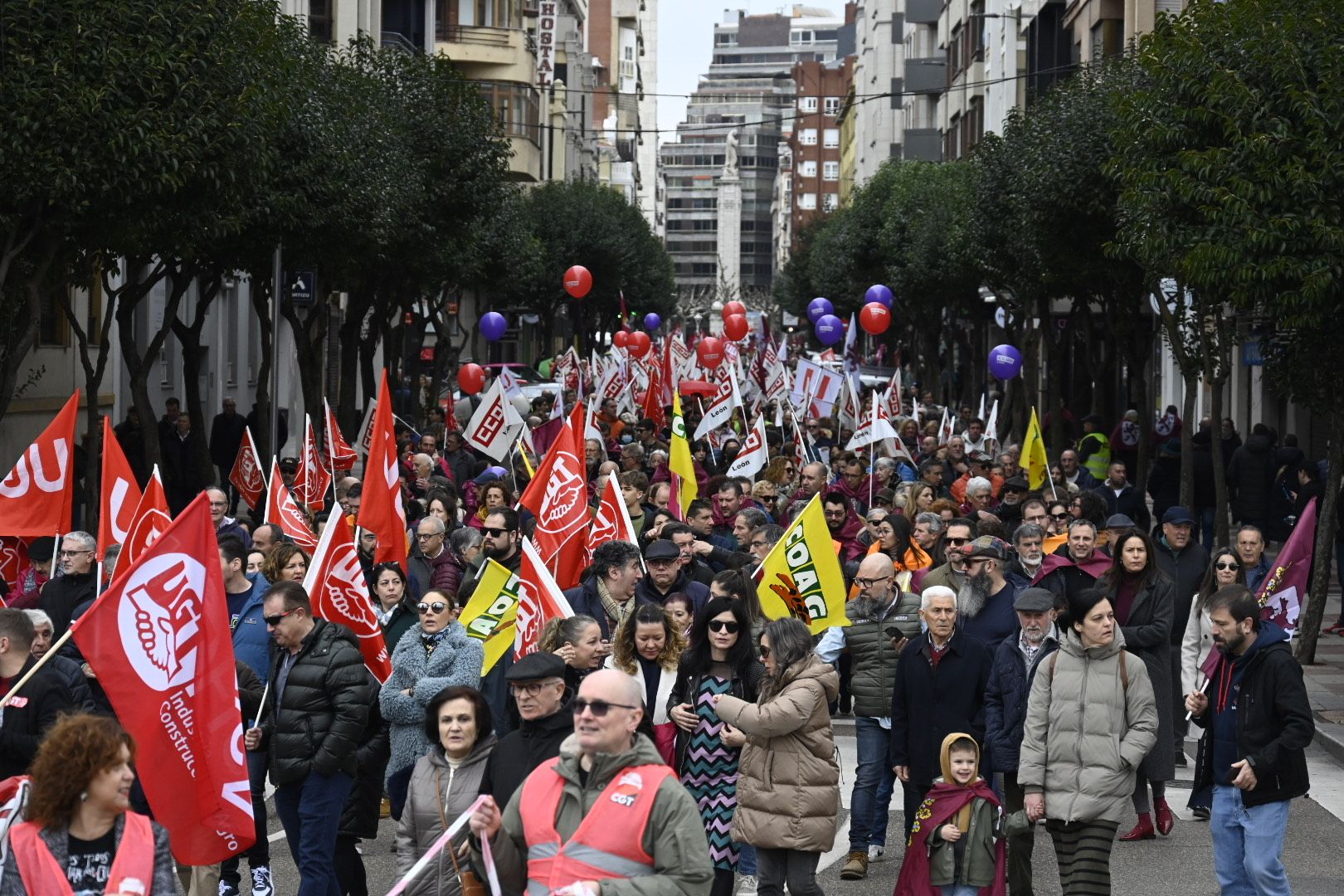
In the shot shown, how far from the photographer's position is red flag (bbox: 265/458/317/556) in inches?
550

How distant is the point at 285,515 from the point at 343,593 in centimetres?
440

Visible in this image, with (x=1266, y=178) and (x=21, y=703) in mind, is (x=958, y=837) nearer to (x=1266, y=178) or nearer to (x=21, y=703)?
(x=21, y=703)

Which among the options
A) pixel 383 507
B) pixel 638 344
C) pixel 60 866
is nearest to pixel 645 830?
pixel 60 866

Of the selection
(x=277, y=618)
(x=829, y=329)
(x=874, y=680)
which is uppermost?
(x=829, y=329)

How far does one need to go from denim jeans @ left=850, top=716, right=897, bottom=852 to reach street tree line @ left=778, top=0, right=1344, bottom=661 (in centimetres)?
663

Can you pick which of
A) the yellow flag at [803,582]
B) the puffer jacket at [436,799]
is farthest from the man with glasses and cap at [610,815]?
the yellow flag at [803,582]

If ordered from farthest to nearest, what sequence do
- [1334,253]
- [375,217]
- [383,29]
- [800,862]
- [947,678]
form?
[383,29]
[375,217]
[1334,253]
[947,678]
[800,862]

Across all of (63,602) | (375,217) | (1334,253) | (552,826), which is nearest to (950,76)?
(375,217)

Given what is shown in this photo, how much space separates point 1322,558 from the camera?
54.1ft

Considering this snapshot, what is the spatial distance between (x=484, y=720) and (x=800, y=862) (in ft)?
5.38

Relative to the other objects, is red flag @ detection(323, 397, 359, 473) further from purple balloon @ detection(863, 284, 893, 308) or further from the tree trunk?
purple balloon @ detection(863, 284, 893, 308)

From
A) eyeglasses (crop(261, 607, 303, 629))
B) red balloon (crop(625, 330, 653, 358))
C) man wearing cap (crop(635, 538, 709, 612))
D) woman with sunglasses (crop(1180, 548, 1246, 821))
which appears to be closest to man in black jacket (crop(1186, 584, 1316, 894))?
woman with sunglasses (crop(1180, 548, 1246, 821))

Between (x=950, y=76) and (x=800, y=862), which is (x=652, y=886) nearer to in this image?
(x=800, y=862)

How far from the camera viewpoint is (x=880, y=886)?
31.7 feet
